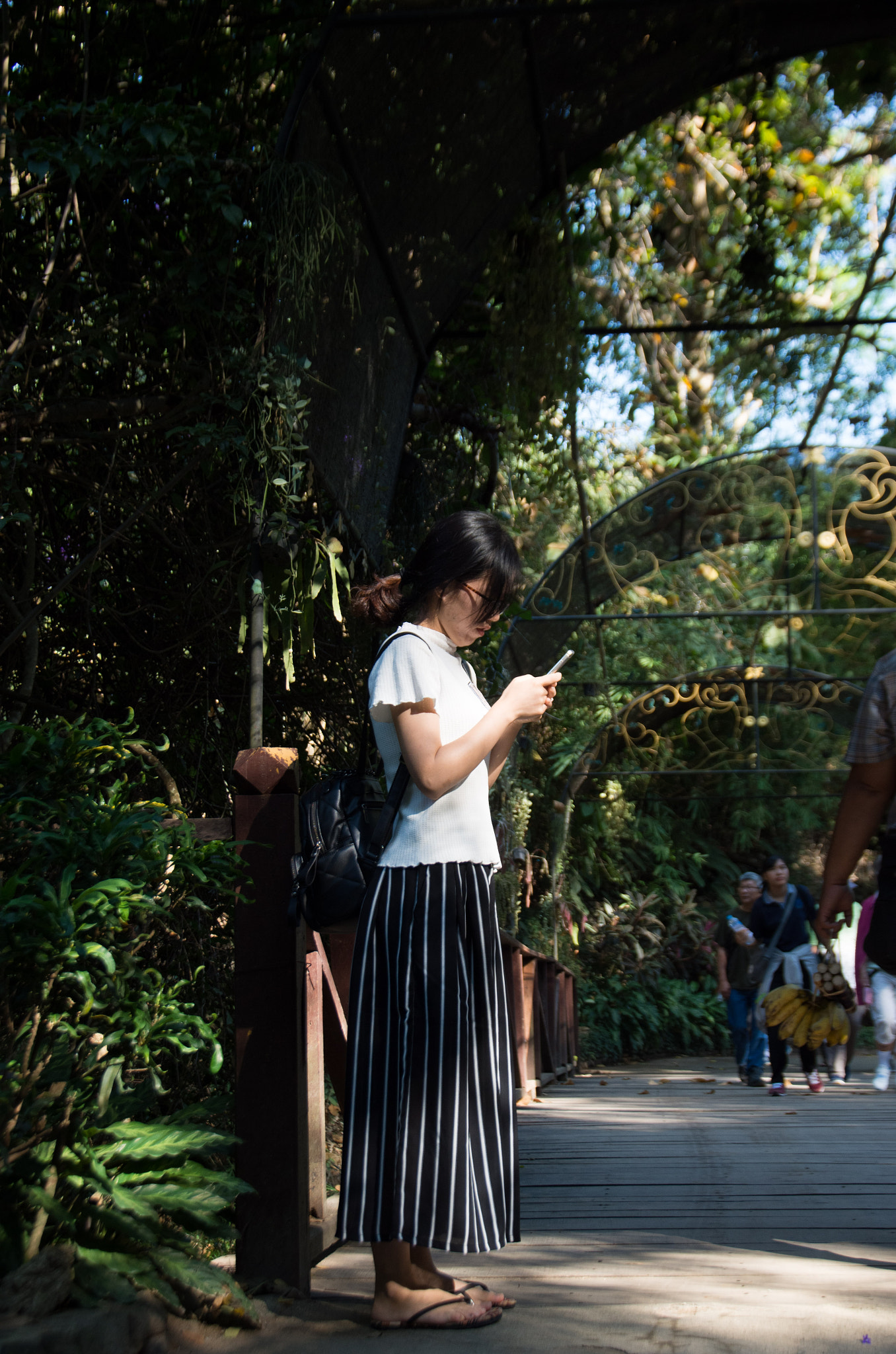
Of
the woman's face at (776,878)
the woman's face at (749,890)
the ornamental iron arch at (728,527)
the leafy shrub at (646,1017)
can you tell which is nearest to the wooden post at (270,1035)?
the ornamental iron arch at (728,527)

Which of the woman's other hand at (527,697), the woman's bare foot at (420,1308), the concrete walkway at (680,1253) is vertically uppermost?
the woman's other hand at (527,697)

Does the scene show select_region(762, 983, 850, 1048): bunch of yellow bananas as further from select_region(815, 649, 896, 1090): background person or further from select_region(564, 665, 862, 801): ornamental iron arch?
select_region(564, 665, 862, 801): ornamental iron arch

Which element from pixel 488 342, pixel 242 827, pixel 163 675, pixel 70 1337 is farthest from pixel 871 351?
pixel 70 1337

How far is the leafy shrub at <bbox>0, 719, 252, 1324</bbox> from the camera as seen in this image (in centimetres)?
188

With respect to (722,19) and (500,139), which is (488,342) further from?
(722,19)

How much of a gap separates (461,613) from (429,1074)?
0.87m

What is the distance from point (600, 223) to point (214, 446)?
107 inches

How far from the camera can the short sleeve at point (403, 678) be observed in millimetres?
2115

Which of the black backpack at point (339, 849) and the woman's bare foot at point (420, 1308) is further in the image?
the black backpack at point (339, 849)

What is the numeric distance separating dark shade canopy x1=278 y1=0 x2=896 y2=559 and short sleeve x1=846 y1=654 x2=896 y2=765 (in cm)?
165

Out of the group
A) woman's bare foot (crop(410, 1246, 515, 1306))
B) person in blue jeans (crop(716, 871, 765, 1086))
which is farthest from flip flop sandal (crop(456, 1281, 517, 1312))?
person in blue jeans (crop(716, 871, 765, 1086))

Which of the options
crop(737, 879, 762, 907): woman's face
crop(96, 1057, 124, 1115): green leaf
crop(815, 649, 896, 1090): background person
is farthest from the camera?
crop(737, 879, 762, 907): woman's face

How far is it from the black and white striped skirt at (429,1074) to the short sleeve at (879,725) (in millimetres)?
963

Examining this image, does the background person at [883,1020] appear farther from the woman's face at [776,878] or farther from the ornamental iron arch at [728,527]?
the ornamental iron arch at [728,527]
